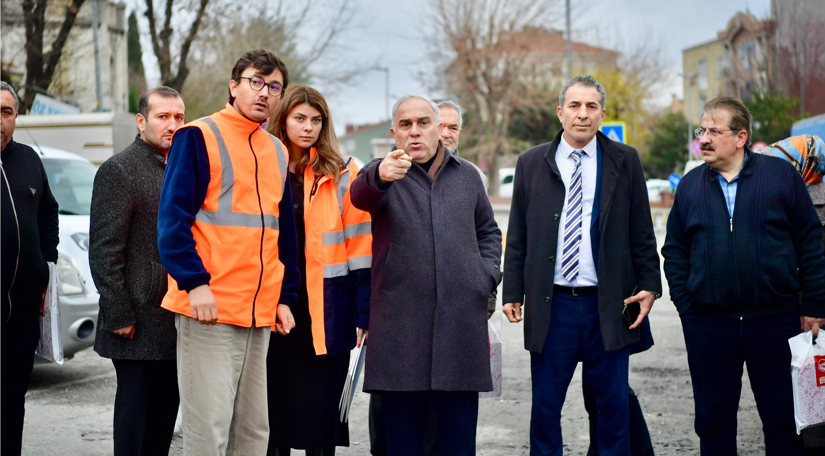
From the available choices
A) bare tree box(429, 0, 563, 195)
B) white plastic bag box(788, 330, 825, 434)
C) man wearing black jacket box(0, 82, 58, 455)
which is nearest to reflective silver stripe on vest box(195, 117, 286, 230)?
man wearing black jacket box(0, 82, 58, 455)

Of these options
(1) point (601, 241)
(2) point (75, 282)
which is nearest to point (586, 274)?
(1) point (601, 241)

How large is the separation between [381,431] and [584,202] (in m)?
1.87

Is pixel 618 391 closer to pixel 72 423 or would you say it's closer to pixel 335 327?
pixel 335 327

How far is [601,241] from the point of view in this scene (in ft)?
14.8

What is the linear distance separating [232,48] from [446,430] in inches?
1107

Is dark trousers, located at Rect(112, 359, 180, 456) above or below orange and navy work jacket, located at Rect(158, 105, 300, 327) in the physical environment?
below

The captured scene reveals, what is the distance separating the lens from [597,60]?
170 feet

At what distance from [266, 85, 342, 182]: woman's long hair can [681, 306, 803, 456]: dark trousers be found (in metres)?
2.03

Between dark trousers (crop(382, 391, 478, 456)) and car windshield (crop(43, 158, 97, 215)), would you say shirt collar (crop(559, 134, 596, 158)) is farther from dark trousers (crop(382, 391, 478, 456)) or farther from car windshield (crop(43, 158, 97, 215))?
car windshield (crop(43, 158, 97, 215))

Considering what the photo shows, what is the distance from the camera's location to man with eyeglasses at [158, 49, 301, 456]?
3.75 metres

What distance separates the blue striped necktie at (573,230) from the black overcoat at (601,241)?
5 cm

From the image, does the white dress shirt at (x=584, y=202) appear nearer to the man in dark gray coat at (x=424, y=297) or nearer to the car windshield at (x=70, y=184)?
the man in dark gray coat at (x=424, y=297)

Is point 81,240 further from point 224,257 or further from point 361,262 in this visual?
point 224,257

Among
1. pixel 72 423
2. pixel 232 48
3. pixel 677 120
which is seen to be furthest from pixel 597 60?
pixel 72 423
